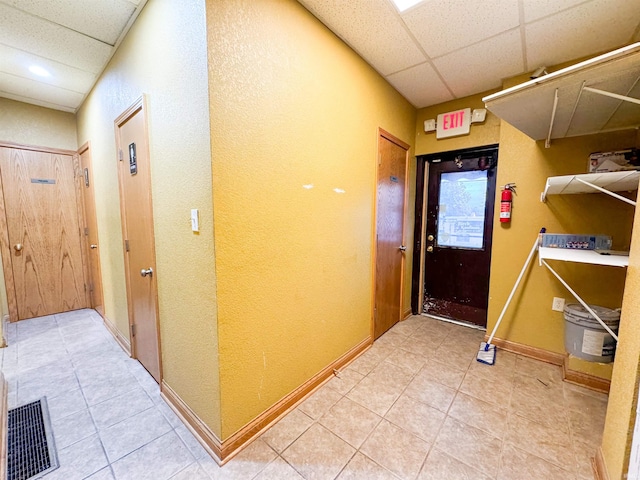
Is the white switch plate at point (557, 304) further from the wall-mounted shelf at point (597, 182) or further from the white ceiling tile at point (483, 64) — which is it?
the white ceiling tile at point (483, 64)

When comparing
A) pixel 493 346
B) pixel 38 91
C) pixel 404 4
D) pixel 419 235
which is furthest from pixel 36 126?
pixel 493 346

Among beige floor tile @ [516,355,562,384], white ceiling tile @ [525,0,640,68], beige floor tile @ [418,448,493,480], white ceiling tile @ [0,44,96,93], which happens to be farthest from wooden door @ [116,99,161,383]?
beige floor tile @ [516,355,562,384]

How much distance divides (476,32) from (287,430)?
117 inches

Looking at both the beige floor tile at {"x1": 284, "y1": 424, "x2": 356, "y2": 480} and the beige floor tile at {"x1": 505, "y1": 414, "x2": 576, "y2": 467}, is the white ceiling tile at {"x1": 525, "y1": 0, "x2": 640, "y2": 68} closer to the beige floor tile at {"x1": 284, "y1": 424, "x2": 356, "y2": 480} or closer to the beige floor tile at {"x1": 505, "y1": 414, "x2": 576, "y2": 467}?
the beige floor tile at {"x1": 505, "y1": 414, "x2": 576, "y2": 467}

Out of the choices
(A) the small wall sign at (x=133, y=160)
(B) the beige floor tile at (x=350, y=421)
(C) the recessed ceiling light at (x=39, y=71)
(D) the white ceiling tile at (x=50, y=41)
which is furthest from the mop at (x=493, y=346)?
(C) the recessed ceiling light at (x=39, y=71)

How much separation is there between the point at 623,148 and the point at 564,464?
226 cm

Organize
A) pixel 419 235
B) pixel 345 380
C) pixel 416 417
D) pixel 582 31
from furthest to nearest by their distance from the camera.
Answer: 1. pixel 419 235
2. pixel 345 380
3. pixel 582 31
4. pixel 416 417

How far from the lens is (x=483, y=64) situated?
2.18 metres

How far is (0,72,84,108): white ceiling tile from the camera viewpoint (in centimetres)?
251

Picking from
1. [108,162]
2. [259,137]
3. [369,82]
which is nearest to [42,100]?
[108,162]

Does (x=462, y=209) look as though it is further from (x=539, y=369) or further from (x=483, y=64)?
(x=539, y=369)

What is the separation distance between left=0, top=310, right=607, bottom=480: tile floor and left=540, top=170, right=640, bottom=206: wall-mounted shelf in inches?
57.4

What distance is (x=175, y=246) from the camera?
153cm

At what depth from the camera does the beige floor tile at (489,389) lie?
182cm
